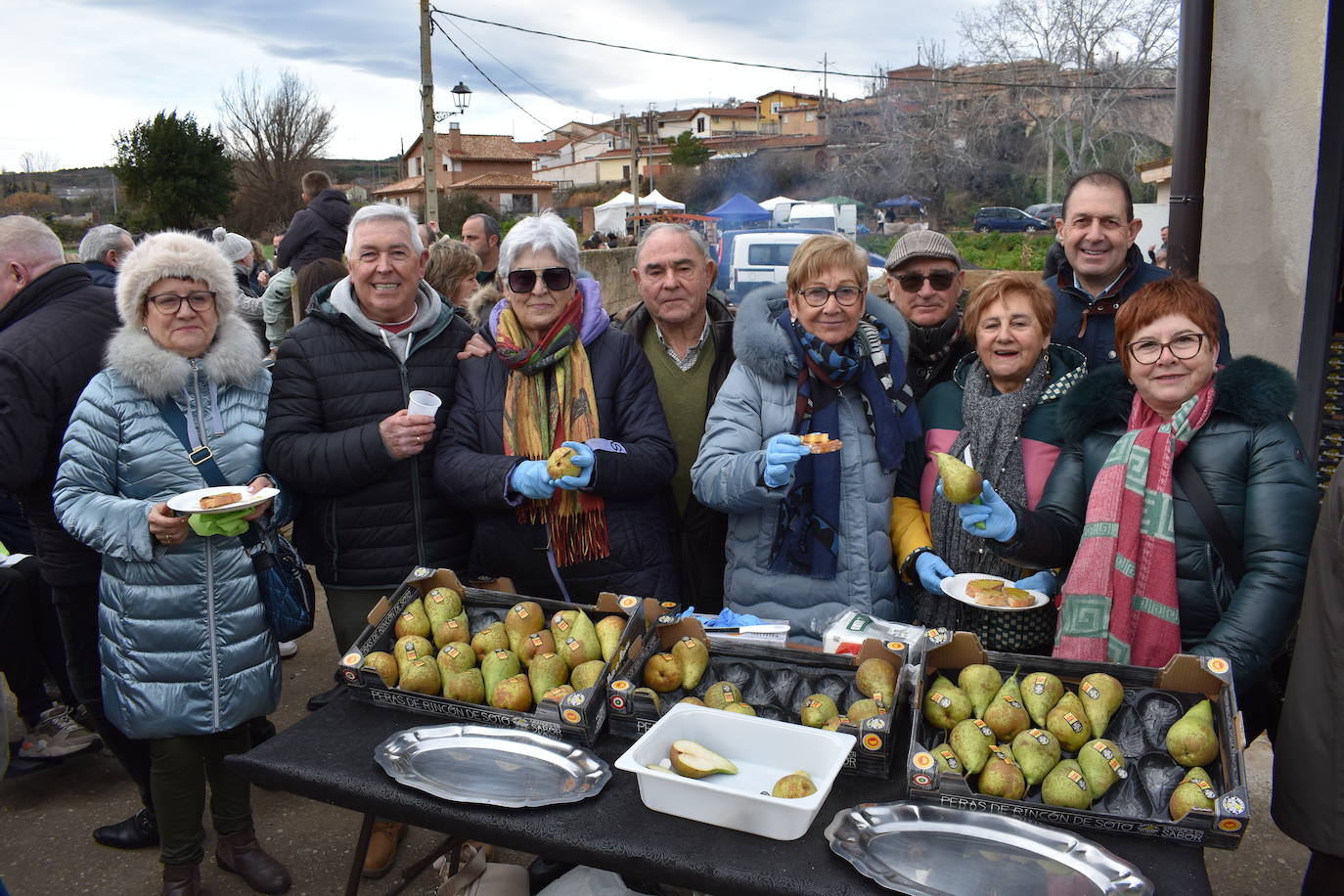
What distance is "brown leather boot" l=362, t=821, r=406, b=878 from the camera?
295cm

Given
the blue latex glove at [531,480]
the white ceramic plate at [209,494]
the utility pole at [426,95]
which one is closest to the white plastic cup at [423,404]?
the blue latex glove at [531,480]

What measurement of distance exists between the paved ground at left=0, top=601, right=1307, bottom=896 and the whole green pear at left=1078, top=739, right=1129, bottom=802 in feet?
5.25

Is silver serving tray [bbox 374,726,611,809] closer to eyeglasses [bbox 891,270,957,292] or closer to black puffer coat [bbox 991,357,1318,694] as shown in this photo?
black puffer coat [bbox 991,357,1318,694]

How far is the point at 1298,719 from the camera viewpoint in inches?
74.1

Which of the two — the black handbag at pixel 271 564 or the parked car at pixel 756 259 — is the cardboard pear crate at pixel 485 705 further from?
the parked car at pixel 756 259

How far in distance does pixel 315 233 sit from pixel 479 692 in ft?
21.9

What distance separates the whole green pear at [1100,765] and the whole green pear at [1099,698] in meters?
0.07

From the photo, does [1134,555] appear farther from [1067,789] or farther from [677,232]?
[677,232]

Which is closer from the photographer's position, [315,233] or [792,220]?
[315,233]

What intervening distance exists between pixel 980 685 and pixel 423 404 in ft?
5.55

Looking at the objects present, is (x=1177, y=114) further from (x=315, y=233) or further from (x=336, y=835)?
(x=315, y=233)

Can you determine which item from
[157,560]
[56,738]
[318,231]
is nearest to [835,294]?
[157,560]

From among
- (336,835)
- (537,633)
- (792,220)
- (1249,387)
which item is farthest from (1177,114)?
(792,220)

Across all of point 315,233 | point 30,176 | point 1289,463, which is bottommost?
point 1289,463
